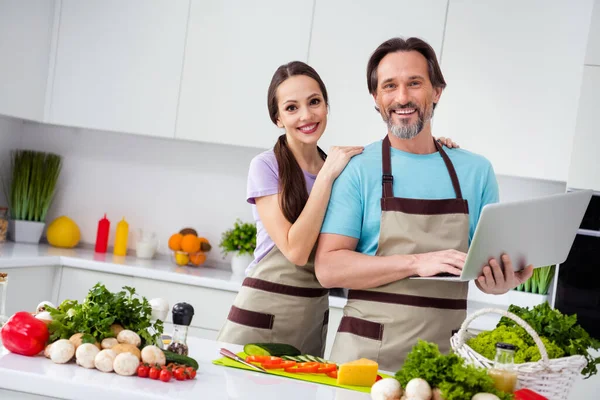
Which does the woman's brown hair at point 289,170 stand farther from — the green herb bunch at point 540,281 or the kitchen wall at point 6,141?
the kitchen wall at point 6,141

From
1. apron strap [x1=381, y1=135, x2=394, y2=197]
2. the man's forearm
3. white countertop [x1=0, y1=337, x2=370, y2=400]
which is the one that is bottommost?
white countertop [x1=0, y1=337, x2=370, y2=400]

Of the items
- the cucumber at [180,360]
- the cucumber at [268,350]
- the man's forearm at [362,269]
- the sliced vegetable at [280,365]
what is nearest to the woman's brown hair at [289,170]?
the man's forearm at [362,269]

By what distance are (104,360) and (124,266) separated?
228 cm

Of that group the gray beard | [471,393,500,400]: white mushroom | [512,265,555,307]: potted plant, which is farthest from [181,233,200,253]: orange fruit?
[471,393,500,400]: white mushroom

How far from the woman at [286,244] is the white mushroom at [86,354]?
0.82m

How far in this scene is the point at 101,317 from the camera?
1.75 meters

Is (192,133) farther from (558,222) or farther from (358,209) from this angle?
(558,222)

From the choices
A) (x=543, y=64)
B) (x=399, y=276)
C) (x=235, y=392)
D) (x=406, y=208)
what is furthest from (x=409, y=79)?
(x=543, y=64)

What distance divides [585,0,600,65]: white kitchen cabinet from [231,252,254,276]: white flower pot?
6.26ft

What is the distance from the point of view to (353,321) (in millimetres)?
2219

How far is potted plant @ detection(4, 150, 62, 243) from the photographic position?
14.5ft

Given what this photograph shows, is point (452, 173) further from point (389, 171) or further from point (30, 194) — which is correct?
point (30, 194)

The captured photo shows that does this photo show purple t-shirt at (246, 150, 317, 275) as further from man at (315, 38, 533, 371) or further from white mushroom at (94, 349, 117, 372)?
white mushroom at (94, 349, 117, 372)

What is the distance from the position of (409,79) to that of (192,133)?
2011 millimetres
